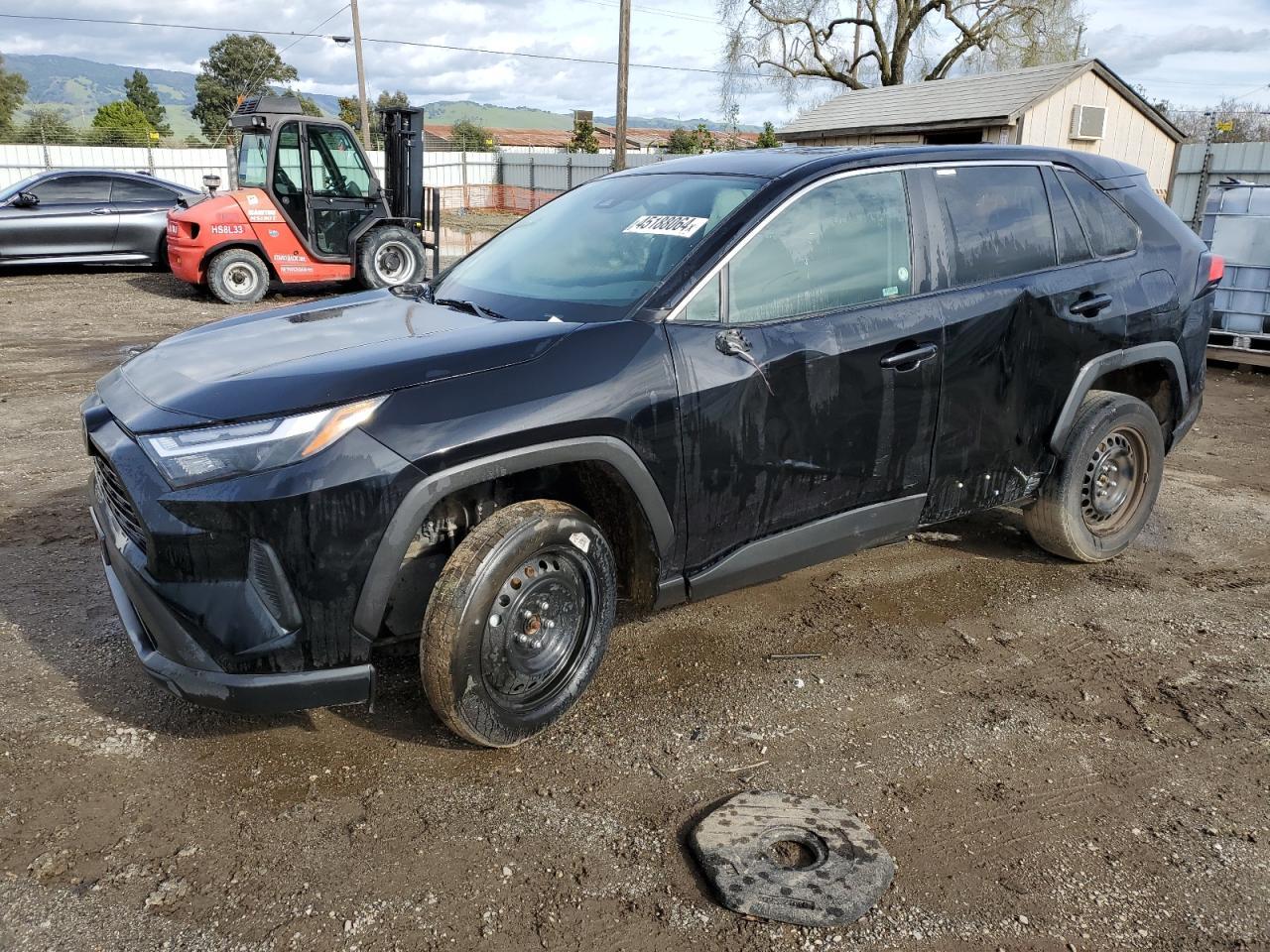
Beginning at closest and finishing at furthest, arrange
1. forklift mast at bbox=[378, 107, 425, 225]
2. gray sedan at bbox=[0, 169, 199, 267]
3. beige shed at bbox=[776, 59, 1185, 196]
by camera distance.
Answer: forklift mast at bbox=[378, 107, 425, 225], gray sedan at bbox=[0, 169, 199, 267], beige shed at bbox=[776, 59, 1185, 196]

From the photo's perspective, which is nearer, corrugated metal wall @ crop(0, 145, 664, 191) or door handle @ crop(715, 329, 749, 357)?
door handle @ crop(715, 329, 749, 357)

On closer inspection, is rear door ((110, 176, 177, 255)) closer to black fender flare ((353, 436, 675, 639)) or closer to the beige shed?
the beige shed

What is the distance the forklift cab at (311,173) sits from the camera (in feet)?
40.2

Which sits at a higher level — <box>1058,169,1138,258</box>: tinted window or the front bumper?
<box>1058,169,1138,258</box>: tinted window

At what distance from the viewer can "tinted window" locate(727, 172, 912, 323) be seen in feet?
11.1

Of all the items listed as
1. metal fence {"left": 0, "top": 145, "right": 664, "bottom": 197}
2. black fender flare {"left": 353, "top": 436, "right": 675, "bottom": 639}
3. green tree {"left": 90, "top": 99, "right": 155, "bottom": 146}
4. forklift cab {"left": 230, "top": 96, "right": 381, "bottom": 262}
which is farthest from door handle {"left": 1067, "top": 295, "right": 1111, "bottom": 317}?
green tree {"left": 90, "top": 99, "right": 155, "bottom": 146}

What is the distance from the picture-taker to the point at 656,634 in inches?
157

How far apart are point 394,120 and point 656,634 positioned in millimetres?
11600

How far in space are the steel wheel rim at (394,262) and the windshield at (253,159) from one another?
5.55 feet

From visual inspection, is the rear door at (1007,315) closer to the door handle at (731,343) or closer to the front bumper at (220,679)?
the door handle at (731,343)

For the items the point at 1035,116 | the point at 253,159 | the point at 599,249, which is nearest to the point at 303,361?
the point at 599,249

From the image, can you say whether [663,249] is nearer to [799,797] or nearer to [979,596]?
[799,797]

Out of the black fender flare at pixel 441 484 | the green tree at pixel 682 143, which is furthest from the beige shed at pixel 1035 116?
the green tree at pixel 682 143

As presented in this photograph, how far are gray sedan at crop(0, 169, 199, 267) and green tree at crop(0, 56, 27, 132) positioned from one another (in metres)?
42.4
